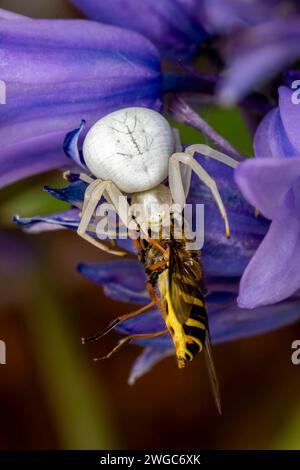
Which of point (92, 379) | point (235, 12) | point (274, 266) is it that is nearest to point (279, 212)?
point (274, 266)

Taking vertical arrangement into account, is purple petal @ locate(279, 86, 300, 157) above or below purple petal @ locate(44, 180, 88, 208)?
above

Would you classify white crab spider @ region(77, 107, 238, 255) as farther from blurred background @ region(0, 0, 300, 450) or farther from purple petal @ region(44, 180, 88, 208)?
blurred background @ region(0, 0, 300, 450)

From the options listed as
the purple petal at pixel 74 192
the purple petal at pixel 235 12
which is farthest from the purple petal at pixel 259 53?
the purple petal at pixel 74 192

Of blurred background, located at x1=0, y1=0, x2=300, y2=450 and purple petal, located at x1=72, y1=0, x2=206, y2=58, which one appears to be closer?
purple petal, located at x1=72, y1=0, x2=206, y2=58

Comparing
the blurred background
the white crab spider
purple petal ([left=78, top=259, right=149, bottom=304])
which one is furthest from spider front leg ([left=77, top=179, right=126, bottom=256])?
the blurred background

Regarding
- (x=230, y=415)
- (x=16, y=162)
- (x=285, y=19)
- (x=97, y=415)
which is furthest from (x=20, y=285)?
(x=285, y=19)

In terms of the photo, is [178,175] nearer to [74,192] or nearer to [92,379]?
[74,192]

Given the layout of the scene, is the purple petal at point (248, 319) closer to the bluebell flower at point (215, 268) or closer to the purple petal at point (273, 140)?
the bluebell flower at point (215, 268)
